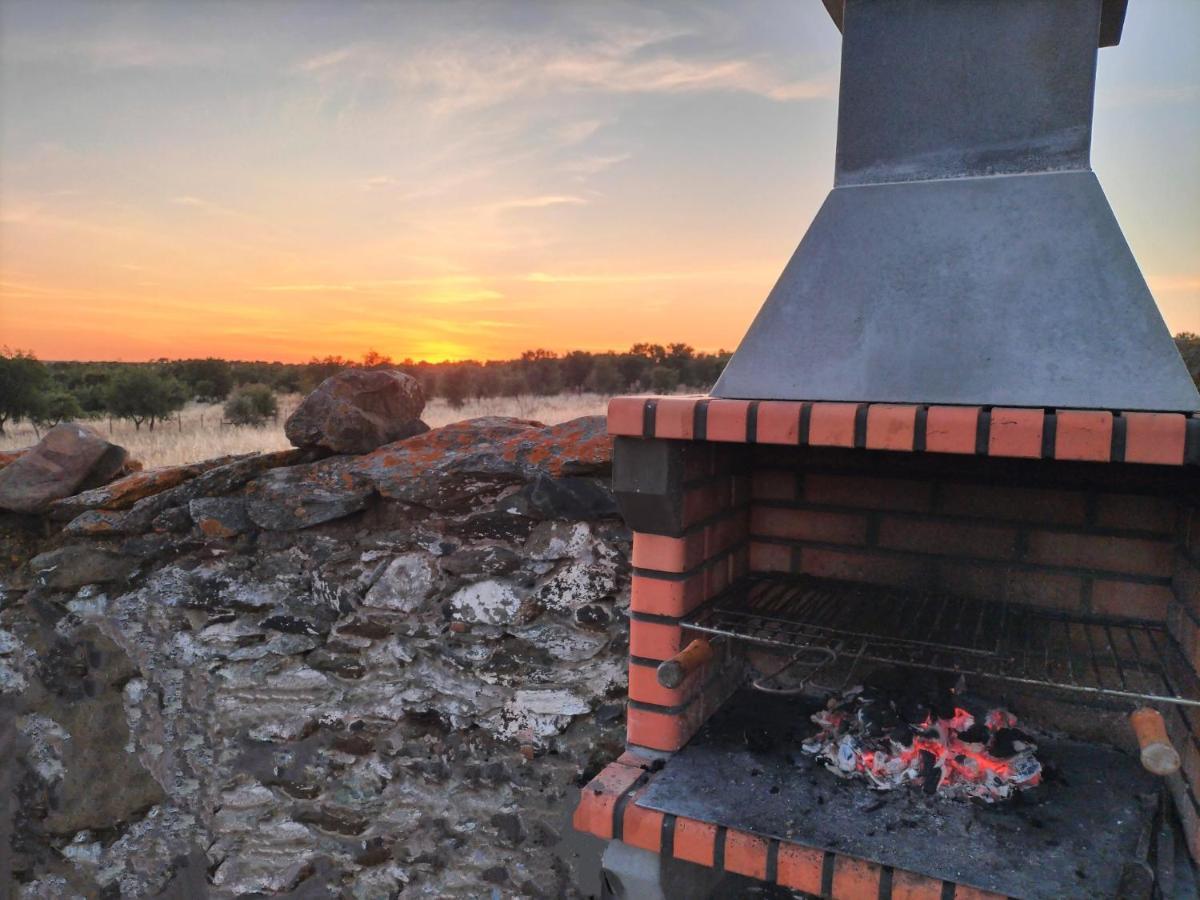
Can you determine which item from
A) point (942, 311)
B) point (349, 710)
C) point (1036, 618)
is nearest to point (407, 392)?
point (349, 710)

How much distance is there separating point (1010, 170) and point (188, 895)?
429 centimetres

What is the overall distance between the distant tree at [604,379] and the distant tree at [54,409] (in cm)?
1226

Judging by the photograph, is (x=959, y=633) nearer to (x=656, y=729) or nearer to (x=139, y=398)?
(x=656, y=729)

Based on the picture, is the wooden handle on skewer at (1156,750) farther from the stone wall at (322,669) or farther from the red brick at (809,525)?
the stone wall at (322,669)

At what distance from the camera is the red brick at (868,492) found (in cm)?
244

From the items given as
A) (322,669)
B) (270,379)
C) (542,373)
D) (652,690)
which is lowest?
(322,669)

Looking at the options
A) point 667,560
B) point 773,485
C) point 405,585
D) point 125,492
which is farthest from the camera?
point 125,492

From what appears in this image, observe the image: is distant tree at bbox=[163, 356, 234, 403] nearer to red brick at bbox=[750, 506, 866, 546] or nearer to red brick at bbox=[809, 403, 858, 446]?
red brick at bbox=[750, 506, 866, 546]

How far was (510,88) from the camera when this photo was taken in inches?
178

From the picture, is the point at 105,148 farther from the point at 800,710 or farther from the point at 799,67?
the point at 800,710

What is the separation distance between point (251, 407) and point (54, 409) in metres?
3.23

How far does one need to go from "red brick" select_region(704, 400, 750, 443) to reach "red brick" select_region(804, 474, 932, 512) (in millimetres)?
826

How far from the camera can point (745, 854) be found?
1.75 m

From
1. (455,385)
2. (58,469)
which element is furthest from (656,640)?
(455,385)
